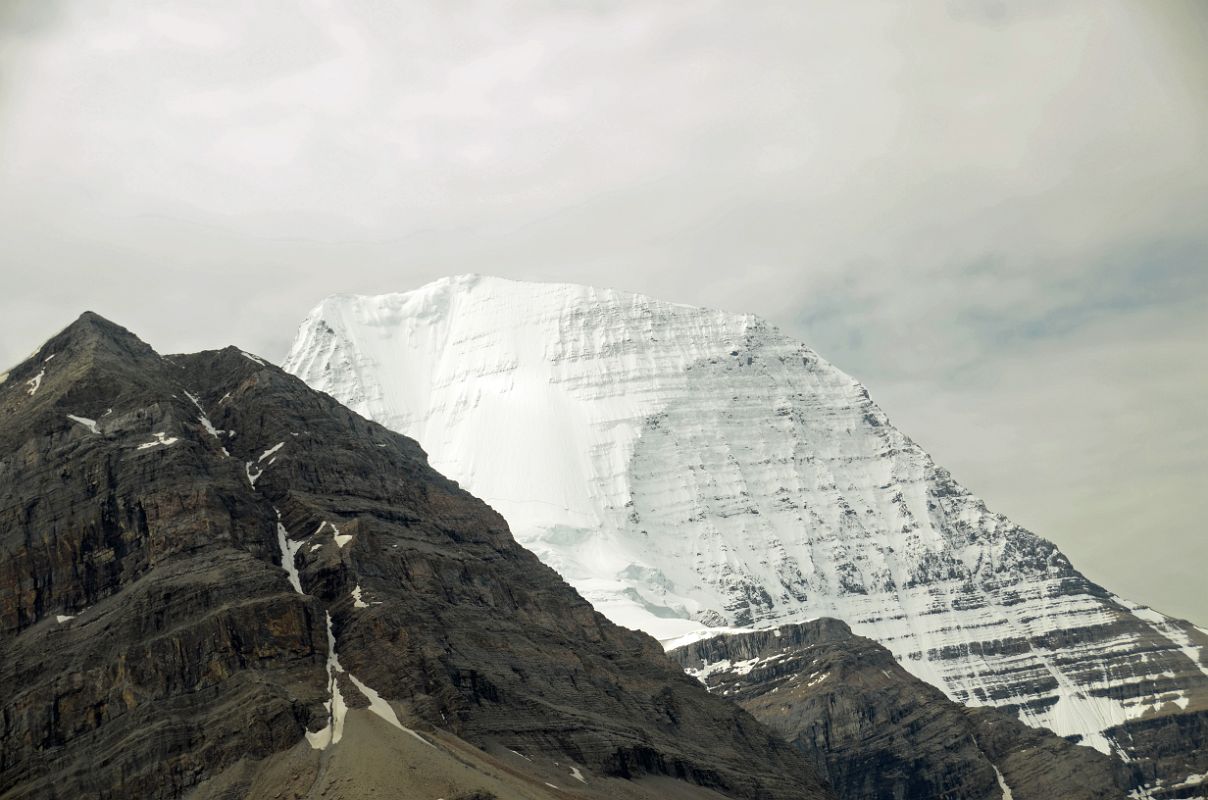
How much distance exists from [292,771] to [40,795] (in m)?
26.8

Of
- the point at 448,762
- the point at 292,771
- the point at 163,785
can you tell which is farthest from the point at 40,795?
the point at 448,762

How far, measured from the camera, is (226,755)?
7854 inches

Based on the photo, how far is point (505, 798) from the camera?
19400 centimetres

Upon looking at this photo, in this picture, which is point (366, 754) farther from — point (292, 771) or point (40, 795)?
point (40, 795)

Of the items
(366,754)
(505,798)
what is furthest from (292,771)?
(505,798)

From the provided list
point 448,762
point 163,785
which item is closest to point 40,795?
point 163,785

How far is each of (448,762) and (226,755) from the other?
75.1ft

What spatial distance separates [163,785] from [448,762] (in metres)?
29.0

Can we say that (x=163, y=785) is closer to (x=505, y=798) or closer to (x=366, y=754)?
(x=366, y=754)

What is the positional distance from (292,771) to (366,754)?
7.56 meters

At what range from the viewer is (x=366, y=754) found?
19662 centimetres

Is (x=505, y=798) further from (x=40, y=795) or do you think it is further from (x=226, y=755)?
(x=40, y=795)

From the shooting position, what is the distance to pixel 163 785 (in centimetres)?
19750

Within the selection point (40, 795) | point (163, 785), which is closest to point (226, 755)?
point (163, 785)
